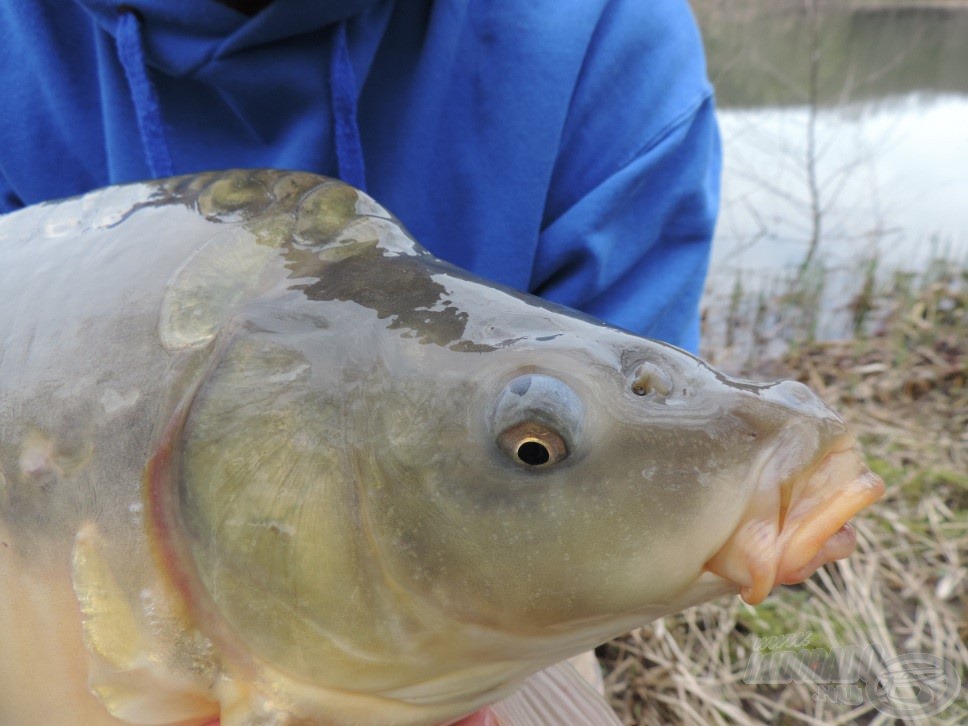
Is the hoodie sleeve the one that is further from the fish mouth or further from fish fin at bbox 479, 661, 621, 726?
the fish mouth

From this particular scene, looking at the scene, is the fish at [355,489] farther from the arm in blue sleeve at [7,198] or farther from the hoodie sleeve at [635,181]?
the arm in blue sleeve at [7,198]

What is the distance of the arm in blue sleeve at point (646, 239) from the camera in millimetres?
1287

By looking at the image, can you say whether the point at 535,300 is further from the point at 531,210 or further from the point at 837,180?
the point at 837,180

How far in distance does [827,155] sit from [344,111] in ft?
15.9

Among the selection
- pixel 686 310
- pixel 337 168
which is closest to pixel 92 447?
pixel 337 168

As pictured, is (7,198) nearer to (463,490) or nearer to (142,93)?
(142,93)

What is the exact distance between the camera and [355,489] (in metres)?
0.60

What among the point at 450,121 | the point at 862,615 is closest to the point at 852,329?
the point at 862,615

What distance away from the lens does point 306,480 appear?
0.60 metres

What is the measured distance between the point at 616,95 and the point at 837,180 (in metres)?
4.35

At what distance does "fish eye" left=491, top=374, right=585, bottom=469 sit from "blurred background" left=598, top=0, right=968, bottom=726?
1.31 m

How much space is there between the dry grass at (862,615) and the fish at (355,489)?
4.05 ft

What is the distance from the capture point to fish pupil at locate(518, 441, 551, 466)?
58 centimetres

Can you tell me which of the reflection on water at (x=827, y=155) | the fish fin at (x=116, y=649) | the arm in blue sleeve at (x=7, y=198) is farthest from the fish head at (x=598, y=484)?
the reflection on water at (x=827, y=155)
